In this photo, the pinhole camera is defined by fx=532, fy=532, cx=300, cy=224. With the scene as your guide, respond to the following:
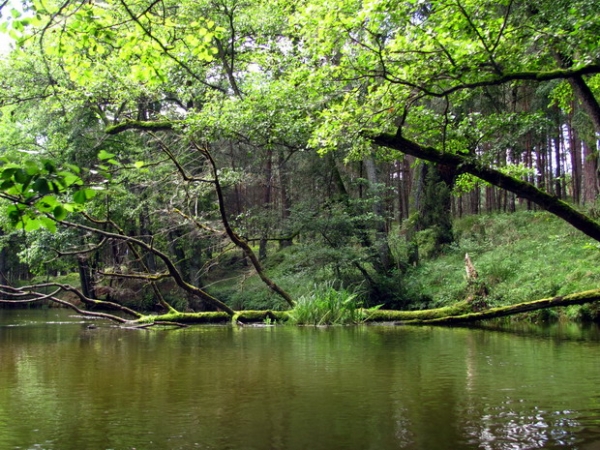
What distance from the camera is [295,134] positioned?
1177 cm

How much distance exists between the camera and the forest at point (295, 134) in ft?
15.3

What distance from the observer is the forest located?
4.65 metres

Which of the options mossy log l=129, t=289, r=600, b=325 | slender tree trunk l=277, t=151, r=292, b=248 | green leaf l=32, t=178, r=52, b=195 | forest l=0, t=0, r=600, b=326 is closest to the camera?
green leaf l=32, t=178, r=52, b=195

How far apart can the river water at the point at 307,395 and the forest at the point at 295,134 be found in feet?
5.48

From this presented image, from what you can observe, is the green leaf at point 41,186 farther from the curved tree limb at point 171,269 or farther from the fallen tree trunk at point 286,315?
the fallen tree trunk at point 286,315

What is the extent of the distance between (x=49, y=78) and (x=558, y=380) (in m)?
19.1

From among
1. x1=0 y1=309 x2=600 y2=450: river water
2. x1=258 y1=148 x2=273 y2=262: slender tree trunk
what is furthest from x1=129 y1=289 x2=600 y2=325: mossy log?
x1=258 y1=148 x2=273 y2=262: slender tree trunk

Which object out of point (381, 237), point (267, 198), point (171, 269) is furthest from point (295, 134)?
point (267, 198)

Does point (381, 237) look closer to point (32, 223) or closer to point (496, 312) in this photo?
point (496, 312)

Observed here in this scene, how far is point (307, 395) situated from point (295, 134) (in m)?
7.78

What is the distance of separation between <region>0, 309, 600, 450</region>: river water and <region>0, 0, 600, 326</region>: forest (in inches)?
65.7

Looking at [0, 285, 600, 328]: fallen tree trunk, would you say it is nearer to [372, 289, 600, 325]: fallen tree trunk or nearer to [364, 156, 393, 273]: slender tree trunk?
[372, 289, 600, 325]: fallen tree trunk

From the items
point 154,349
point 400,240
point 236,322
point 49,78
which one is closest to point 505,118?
point 154,349

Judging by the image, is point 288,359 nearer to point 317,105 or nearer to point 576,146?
point 317,105
